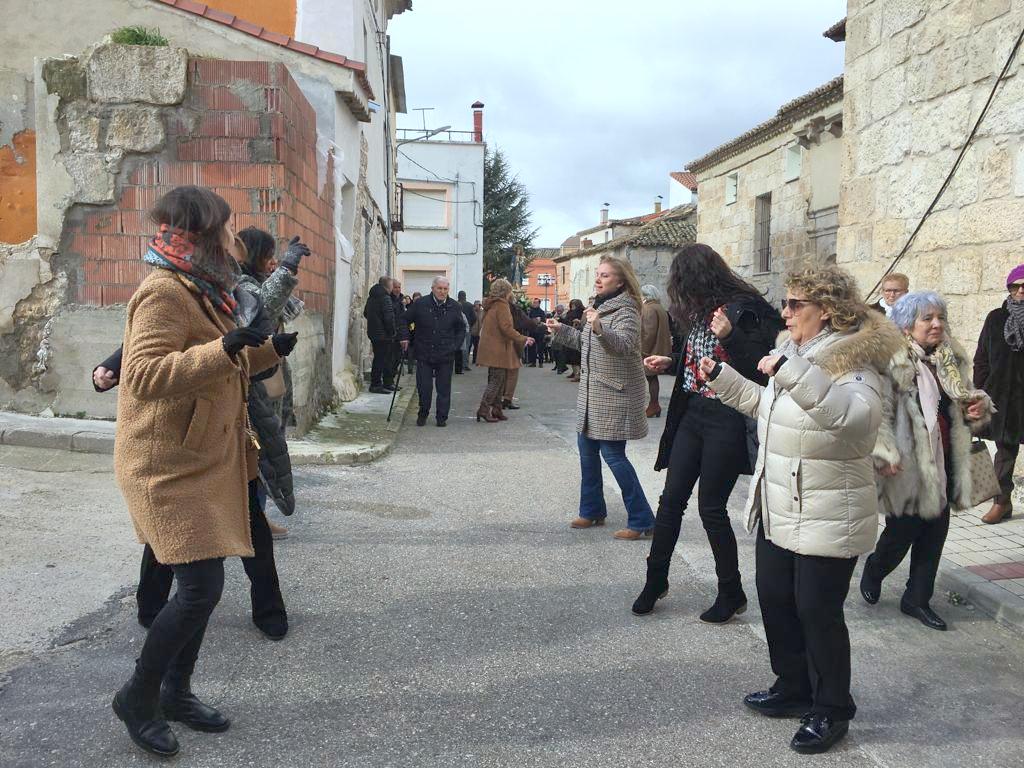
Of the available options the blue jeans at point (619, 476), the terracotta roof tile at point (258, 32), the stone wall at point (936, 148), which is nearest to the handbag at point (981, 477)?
the blue jeans at point (619, 476)

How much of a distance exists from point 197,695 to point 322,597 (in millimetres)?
1083

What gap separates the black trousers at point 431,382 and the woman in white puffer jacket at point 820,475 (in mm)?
7196

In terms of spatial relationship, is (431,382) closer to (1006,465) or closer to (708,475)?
(1006,465)

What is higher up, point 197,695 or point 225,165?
point 225,165

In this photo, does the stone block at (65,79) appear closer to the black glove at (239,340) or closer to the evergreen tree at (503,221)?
the black glove at (239,340)

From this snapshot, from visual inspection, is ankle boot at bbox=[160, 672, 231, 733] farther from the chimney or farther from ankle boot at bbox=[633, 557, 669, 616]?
the chimney

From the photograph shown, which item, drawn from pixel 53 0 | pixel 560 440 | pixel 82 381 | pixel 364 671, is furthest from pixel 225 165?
pixel 364 671

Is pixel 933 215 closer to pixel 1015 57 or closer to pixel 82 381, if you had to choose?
pixel 1015 57

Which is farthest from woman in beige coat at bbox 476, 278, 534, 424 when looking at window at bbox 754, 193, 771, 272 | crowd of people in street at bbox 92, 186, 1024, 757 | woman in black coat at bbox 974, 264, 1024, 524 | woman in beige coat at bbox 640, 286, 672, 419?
window at bbox 754, 193, 771, 272

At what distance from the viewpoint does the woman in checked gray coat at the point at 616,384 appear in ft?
16.9

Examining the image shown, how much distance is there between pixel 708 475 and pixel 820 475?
105 centimetres

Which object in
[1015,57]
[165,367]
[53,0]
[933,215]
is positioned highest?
[53,0]

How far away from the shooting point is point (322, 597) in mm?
4168

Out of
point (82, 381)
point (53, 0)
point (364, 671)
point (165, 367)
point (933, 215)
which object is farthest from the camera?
point (53, 0)
